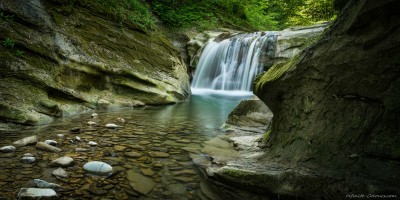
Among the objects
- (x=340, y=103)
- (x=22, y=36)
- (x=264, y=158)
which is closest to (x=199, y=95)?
(x=22, y=36)

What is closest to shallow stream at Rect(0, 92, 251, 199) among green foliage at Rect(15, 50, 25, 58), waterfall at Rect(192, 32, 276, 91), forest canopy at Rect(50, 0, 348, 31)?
green foliage at Rect(15, 50, 25, 58)

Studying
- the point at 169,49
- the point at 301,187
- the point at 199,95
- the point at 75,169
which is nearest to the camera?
the point at 301,187

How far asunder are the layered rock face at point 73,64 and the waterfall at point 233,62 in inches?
123

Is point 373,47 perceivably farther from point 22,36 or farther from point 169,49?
point 169,49

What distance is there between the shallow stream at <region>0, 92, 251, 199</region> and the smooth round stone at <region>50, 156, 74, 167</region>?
0.21ft

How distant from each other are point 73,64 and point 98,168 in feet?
15.6

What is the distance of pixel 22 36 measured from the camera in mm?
6176

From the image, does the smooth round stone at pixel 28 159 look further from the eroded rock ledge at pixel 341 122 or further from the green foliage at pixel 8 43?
the green foliage at pixel 8 43

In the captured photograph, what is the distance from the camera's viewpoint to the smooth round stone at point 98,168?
304cm

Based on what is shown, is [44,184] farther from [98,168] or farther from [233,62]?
[233,62]

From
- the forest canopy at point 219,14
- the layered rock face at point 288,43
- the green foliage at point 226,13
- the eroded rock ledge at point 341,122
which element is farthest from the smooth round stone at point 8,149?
the green foliage at point 226,13

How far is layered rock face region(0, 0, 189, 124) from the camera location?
550 centimetres

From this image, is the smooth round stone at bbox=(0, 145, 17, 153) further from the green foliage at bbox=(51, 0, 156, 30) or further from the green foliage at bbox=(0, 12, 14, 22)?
the green foliage at bbox=(51, 0, 156, 30)

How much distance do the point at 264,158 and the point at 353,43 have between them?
1.64 metres
